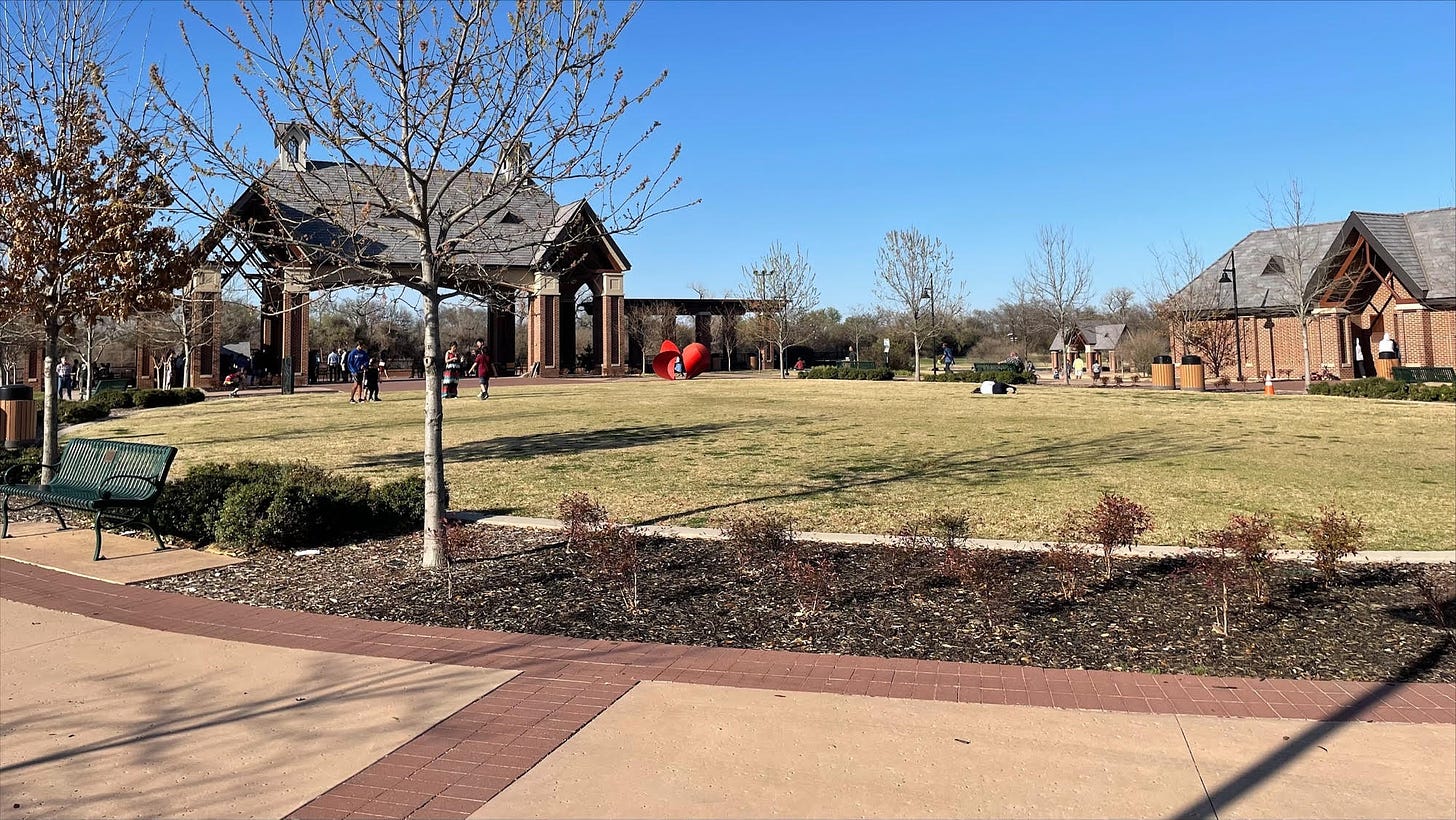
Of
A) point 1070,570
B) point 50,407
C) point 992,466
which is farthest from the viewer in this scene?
point 992,466

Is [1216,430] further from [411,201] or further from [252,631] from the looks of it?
[252,631]

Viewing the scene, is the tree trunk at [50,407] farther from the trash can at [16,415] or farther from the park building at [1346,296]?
the park building at [1346,296]

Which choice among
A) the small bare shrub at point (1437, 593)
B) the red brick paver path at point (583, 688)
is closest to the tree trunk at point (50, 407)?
the red brick paver path at point (583, 688)

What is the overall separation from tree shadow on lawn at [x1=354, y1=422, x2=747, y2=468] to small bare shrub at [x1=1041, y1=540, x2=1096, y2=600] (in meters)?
8.41

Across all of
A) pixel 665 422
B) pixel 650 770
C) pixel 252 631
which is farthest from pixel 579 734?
pixel 665 422

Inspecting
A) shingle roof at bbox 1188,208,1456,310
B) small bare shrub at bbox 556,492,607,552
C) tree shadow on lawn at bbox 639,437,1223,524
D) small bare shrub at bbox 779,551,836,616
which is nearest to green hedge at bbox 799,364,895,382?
shingle roof at bbox 1188,208,1456,310

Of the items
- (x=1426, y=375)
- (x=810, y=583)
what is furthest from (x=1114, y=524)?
(x=1426, y=375)

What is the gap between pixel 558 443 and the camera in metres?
14.6

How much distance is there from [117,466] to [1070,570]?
8.62m

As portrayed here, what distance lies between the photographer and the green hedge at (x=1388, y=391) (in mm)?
23734

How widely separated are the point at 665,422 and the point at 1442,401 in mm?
20105

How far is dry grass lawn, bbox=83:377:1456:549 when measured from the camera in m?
9.39

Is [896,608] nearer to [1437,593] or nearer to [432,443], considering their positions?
[1437,593]

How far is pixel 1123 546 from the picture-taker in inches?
282
